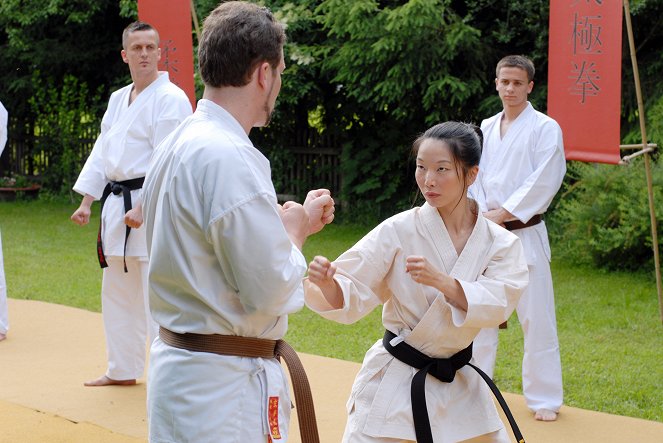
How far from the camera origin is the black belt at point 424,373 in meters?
2.96

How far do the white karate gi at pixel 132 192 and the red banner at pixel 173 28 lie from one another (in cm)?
126

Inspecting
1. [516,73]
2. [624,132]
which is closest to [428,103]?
[624,132]

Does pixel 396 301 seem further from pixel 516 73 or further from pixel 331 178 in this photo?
pixel 331 178

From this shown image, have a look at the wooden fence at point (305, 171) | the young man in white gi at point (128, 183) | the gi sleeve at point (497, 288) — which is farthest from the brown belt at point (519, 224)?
the wooden fence at point (305, 171)

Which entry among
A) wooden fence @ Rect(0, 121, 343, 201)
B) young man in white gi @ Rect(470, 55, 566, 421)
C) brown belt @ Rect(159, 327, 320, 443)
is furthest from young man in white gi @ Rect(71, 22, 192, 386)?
wooden fence @ Rect(0, 121, 343, 201)

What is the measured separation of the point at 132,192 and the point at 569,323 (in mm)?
3669

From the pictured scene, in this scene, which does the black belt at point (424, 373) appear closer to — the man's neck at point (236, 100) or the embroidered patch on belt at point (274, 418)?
the embroidered patch on belt at point (274, 418)

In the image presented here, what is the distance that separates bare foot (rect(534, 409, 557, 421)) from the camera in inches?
178

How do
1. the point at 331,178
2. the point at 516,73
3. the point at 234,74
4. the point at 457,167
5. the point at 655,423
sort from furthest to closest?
1. the point at 331,178
2. the point at 516,73
3. the point at 655,423
4. the point at 457,167
5. the point at 234,74

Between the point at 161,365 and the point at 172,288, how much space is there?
209 mm

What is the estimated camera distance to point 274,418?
229 cm

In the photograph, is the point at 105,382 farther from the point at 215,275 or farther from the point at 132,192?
the point at 215,275

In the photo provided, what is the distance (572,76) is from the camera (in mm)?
5652

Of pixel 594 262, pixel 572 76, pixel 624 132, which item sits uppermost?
pixel 572 76
